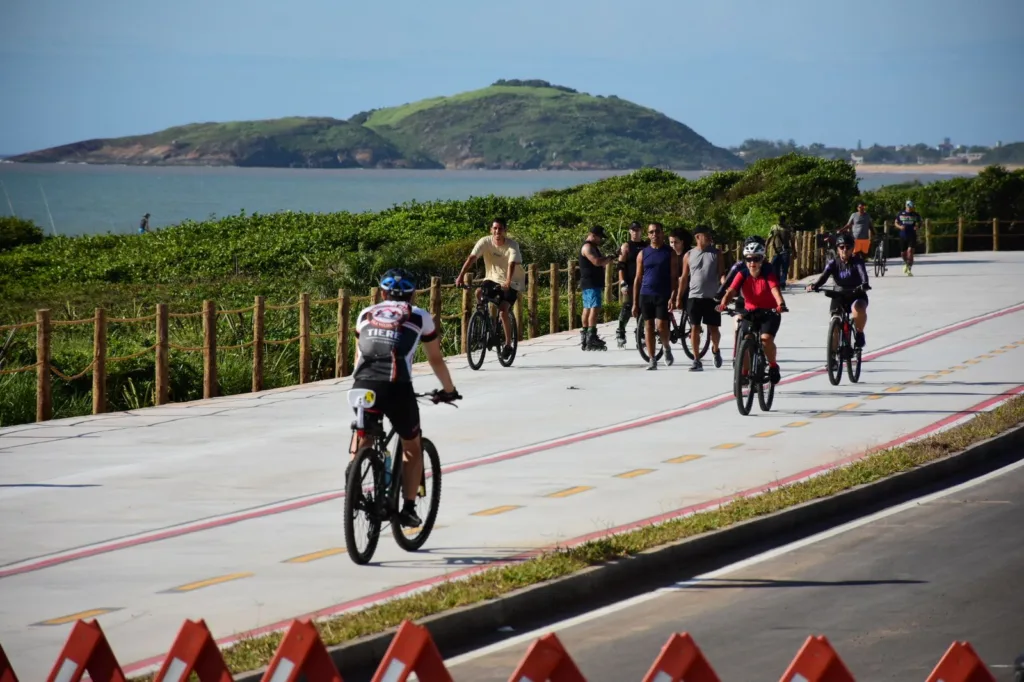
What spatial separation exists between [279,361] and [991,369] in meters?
9.61

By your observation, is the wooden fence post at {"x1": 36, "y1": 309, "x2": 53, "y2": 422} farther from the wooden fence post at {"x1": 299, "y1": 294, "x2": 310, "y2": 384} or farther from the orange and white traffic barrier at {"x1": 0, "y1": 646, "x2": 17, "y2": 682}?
the orange and white traffic barrier at {"x1": 0, "y1": 646, "x2": 17, "y2": 682}

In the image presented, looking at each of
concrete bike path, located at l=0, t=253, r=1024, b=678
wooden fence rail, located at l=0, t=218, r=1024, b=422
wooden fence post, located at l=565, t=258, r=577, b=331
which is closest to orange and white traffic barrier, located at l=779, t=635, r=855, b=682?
concrete bike path, located at l=0, t=253, r=1024, b=678

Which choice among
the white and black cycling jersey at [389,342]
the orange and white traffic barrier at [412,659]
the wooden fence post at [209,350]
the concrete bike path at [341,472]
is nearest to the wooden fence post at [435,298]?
the concrete bike path at [341,472]

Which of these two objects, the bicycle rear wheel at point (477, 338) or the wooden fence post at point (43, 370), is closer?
the wooden fence post at point (43, 370)

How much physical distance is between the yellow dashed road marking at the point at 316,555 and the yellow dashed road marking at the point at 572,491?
2420 mm

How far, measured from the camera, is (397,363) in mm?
9883

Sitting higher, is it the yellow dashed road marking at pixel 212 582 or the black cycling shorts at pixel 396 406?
the black cycling shorts at pixel 396 406

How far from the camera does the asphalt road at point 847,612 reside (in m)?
7.94

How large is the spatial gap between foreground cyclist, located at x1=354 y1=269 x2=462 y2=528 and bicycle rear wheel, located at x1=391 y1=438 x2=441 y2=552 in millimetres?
98

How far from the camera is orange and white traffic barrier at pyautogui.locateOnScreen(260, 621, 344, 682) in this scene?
17.6 feet

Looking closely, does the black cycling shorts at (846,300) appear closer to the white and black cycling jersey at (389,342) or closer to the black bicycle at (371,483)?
the black bicycle at (371,483)

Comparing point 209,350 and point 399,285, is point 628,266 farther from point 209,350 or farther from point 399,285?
point 399,285

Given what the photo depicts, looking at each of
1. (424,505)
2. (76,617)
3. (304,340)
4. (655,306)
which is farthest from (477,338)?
(76,617)

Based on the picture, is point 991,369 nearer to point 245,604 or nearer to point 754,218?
point 245,604
